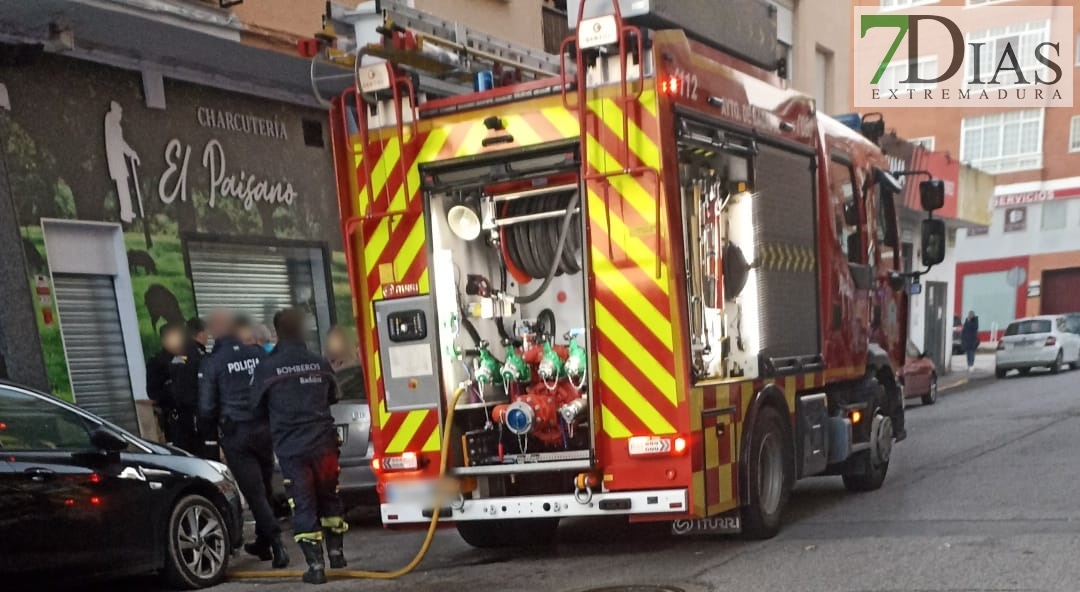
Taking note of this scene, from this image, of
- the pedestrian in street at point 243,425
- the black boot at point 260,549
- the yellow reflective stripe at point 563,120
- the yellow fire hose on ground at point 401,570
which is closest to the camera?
the yellow reflective stripe at point 563,120

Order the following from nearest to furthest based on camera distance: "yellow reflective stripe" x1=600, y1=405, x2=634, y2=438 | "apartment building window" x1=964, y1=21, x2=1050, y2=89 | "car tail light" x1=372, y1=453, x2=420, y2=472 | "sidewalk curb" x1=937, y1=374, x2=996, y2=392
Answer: "yellow reflective stripe" x1=600, y1=405, x2=634, y2=438, "car tail light" x1=372, y1=453, x2=420, y2=472, "sidewalk curb" x1=937, y1=374, x2=996, y2=392, "apartment building window" x1=964, y1=21, x2=1050, y2=89

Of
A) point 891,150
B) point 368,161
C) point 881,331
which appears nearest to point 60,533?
point 368,161

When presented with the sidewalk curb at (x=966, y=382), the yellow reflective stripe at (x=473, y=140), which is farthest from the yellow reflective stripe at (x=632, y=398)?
the sidewalk curb at (x=966, y=382)

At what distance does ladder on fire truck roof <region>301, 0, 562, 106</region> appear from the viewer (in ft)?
21.4

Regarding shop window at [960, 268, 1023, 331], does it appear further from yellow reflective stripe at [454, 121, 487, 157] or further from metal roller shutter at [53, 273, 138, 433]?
yellow reflective stripe at [454, 121, 487, 157]

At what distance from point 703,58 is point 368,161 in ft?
7.16

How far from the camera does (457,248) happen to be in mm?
6766

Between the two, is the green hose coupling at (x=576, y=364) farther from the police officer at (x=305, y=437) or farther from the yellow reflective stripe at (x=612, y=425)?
the police officer at (x=305, y=437)

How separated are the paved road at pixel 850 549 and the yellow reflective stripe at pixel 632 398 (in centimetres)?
87

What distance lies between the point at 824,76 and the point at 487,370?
21.0 meters

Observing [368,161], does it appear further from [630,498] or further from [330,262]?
[330,262]

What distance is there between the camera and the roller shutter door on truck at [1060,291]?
41.0 metres

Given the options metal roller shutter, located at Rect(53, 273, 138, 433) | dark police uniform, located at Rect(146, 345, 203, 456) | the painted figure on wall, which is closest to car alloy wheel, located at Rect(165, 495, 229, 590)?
dark police uniform, located at Rect(146, 345, 203, 456)

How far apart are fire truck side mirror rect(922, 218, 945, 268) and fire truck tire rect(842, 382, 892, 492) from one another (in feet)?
4.33
